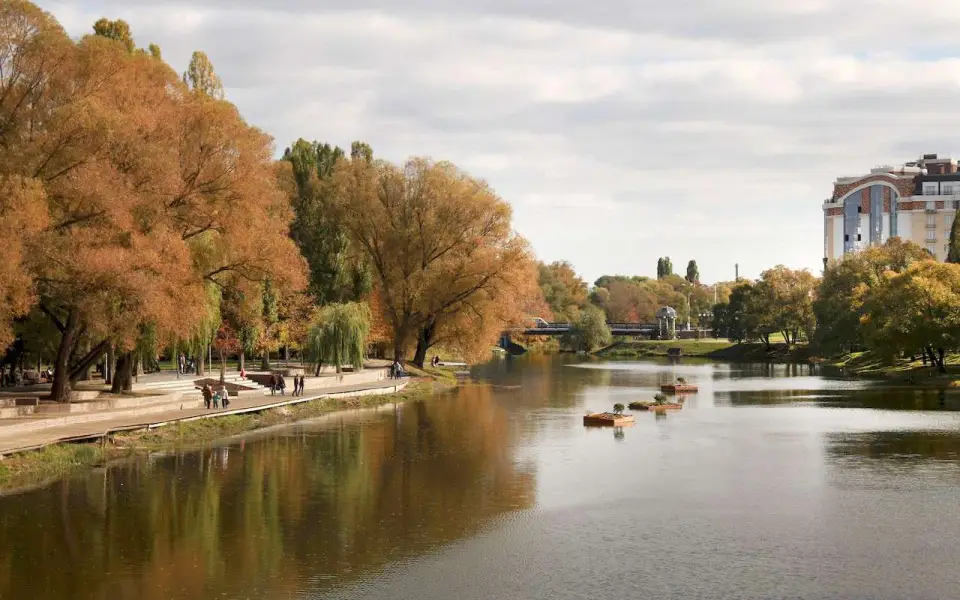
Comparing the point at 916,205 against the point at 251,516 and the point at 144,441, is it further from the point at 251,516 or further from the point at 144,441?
the point at 251,516

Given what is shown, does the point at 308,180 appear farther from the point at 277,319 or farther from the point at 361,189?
the point at 277,319

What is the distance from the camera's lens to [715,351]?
154875 millimetres

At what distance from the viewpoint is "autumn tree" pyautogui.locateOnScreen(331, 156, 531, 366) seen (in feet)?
267

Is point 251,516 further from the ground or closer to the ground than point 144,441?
closer to the ground

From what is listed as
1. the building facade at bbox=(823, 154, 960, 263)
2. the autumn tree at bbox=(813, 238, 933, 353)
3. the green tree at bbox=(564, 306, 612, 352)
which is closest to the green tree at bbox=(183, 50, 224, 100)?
the autumn tree at bbox=(813, 238, 933, 353)

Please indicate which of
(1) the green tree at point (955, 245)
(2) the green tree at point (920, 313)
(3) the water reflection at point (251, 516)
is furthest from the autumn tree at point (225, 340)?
(1) the green tree at point (955, 245)

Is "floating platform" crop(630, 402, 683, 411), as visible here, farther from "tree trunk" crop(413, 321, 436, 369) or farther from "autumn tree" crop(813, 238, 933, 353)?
"autumn tree" crop(813, 238, 933, 353)

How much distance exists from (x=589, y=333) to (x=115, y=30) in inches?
4690

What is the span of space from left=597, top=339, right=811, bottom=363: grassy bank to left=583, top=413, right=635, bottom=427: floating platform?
271 feet

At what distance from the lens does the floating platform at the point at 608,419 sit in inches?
2087

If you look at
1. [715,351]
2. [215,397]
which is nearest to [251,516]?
[215,397]

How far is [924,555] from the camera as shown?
2638cm

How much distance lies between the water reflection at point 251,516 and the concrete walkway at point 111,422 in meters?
2.66

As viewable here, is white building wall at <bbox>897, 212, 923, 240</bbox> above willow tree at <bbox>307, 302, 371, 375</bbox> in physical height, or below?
above
